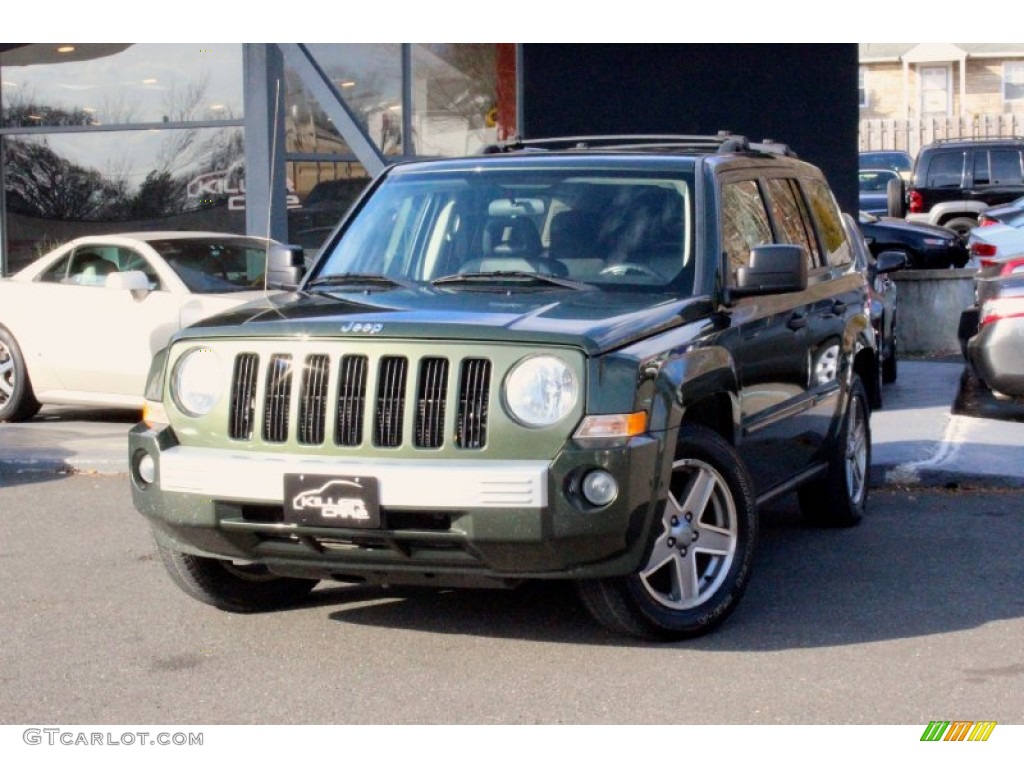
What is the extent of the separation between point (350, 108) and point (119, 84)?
2603 millimetres

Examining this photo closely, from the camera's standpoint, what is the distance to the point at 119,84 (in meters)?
15.8

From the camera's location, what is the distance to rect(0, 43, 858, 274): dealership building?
592 inches

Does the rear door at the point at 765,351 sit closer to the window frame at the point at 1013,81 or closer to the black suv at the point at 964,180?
the black suv at the point at 964,180

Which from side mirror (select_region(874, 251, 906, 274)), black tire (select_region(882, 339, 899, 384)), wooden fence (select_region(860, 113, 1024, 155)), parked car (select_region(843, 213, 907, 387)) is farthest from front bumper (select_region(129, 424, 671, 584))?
wooden fence (select_region(860, 113, 1024, 155))

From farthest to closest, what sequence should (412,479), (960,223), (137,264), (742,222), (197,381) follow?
(960,223)
(137,264)
(742,222)
(197,381)
(412,479)

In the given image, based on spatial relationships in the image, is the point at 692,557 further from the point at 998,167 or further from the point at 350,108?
the point at 998,167

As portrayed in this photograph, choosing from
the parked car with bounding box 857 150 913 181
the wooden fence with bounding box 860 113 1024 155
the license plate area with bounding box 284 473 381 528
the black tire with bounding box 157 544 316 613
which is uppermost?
the wooden fence with bounding box 860 113 1024 155

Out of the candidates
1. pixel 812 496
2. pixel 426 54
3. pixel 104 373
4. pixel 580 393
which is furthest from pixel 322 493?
pixel 426 54

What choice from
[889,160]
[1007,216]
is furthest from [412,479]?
[889,160]

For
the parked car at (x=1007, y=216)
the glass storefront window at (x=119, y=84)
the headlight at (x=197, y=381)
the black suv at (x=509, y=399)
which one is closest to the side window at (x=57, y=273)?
the glass storefront window at (x=119, y=84)

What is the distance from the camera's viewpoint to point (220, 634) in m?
6.12

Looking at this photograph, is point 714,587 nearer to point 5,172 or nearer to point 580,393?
point 580,393

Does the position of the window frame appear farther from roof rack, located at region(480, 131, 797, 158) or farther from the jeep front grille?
the jeep front grille

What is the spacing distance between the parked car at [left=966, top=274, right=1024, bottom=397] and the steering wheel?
17.3 feet
